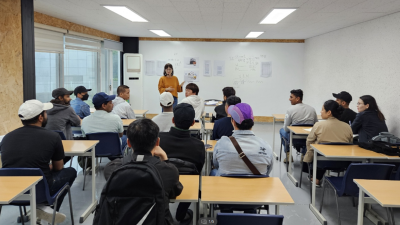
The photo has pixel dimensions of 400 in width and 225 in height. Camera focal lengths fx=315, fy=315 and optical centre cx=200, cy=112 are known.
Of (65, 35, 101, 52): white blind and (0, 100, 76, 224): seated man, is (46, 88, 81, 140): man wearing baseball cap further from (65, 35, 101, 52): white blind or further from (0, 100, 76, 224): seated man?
(65, 35, 101, 52): white blind

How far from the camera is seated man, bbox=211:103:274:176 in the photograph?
2.46m

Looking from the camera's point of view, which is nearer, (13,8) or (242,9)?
(13,8)

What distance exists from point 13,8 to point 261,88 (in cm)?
750

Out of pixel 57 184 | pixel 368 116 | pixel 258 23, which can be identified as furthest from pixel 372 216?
pixel 258 23

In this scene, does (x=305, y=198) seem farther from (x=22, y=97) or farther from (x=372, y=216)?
(x=22, y=97)

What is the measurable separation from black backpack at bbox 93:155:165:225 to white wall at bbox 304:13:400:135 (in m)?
4.95

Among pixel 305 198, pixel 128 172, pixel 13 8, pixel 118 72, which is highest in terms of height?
pixel 13 8

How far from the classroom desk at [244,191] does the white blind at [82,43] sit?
5893 mm

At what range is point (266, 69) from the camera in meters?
10.1

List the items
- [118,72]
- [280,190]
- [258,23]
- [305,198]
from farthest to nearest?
[118,72]
[258,23]
[305,198]
[280,190]

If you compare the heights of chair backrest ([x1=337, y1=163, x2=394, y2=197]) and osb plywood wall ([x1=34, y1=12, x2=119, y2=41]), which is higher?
osb plywood wall ([x1=34, y1=12, x2=119, y2=41])

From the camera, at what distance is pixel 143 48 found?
10.1m

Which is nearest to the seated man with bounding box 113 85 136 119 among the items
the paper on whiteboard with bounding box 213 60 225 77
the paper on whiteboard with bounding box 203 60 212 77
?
the paper on whiteboard with bounding box 203 60 212 77

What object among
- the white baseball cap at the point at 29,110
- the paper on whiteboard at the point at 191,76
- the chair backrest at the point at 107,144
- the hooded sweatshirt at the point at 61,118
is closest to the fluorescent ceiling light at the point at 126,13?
the hooded sweatshirt at the point at 61,118
